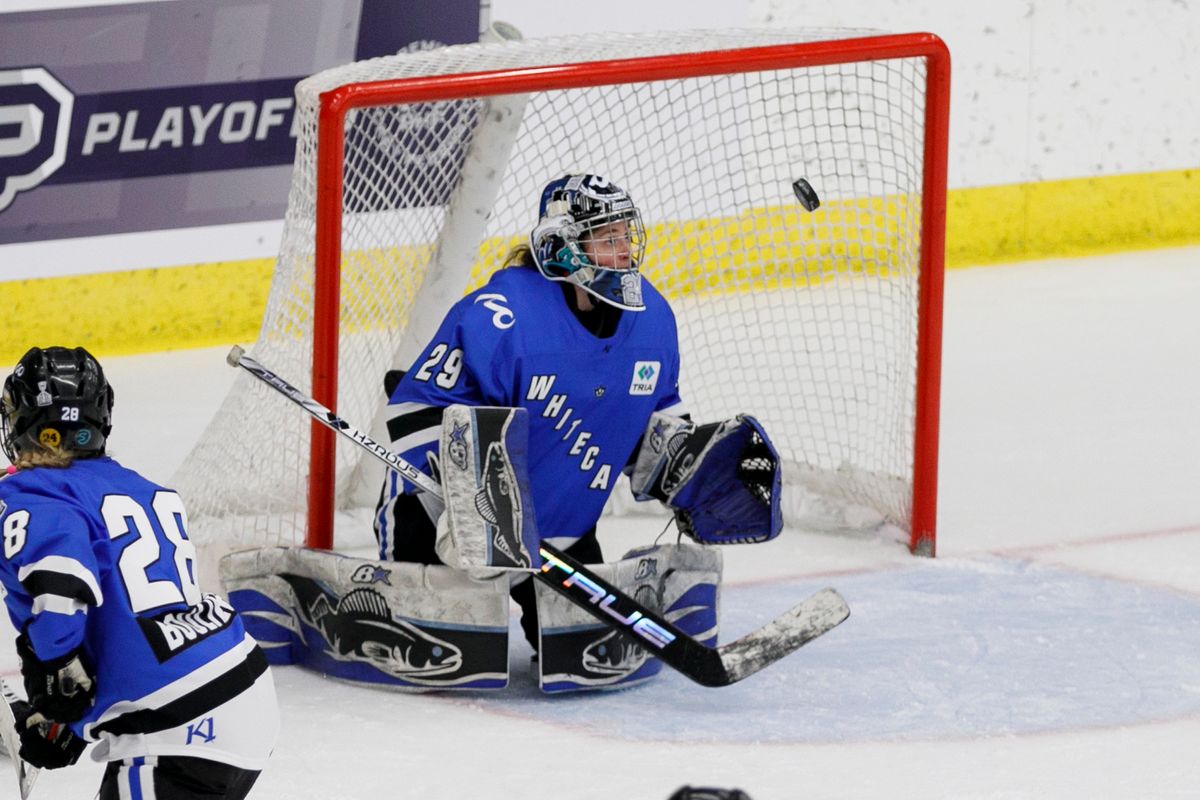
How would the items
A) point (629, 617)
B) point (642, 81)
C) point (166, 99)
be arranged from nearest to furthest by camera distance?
point (629, 617) < point (642, 81) < point (166, 99)

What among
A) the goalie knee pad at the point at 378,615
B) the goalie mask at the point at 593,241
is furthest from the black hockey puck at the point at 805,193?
the goalie knee pad at the point at 378,615

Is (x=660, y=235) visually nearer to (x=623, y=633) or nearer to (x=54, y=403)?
(x=623, y=633)

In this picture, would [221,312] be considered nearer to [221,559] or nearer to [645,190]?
[645,190]

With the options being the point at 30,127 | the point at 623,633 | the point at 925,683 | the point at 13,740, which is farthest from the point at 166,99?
the point at 13,740

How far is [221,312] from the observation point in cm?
635

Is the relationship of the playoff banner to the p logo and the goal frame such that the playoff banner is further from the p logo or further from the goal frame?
the goal frame

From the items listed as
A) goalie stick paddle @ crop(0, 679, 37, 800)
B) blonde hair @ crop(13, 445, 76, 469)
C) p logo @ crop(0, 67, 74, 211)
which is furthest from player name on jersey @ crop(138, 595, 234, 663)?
p logo @ crop(0, 67, 74, 211)

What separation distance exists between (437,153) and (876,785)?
1.89 m

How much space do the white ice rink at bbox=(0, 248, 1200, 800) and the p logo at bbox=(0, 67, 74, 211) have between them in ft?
2.29

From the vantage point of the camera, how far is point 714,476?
3.63 m

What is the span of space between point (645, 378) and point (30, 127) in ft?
9.47

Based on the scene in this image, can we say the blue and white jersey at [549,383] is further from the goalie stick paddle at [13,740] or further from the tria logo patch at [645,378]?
the goalie stick paddle at [13,740]

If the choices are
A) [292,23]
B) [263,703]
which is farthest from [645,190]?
[263,703]

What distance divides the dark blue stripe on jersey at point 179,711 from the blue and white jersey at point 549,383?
109cm
